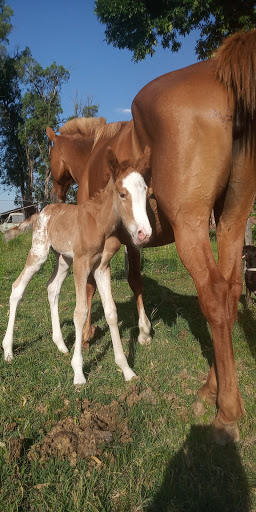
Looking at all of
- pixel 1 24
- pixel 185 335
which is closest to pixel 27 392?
pixel 185 335

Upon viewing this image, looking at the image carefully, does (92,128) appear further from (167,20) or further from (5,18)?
(5,18)

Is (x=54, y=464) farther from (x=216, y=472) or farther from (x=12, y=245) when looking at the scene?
(x=12, y=245)

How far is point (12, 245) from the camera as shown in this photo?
40.7 feet

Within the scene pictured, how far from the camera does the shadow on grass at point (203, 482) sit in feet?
5.86

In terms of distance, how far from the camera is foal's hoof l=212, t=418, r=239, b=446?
2.32 meters

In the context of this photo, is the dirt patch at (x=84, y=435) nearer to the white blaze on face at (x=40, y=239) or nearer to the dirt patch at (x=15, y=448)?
the dirt patch at (x=15, y=448)

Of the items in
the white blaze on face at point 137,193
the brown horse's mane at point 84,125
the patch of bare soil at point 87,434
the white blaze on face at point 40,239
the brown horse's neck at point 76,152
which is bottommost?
the patch of bare soil at point 87,434

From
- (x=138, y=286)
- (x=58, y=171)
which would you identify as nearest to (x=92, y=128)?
(x=58, y=171)

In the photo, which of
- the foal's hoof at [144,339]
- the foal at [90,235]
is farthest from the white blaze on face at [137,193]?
the foal's hoof at [144,339]

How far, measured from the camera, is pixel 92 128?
5.11 metres

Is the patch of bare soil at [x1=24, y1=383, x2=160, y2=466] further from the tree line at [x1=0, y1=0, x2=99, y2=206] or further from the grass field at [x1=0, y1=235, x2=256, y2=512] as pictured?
the tree line at [x1=0, y1=0, x2=99, y2=206]

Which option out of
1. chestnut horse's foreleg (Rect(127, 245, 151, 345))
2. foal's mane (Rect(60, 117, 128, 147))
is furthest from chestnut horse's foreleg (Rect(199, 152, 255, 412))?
foal's mane (Rect(60, 117, 128, 147))

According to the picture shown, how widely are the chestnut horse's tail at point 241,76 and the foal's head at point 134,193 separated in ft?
2.49

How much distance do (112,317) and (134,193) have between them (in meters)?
1.23
